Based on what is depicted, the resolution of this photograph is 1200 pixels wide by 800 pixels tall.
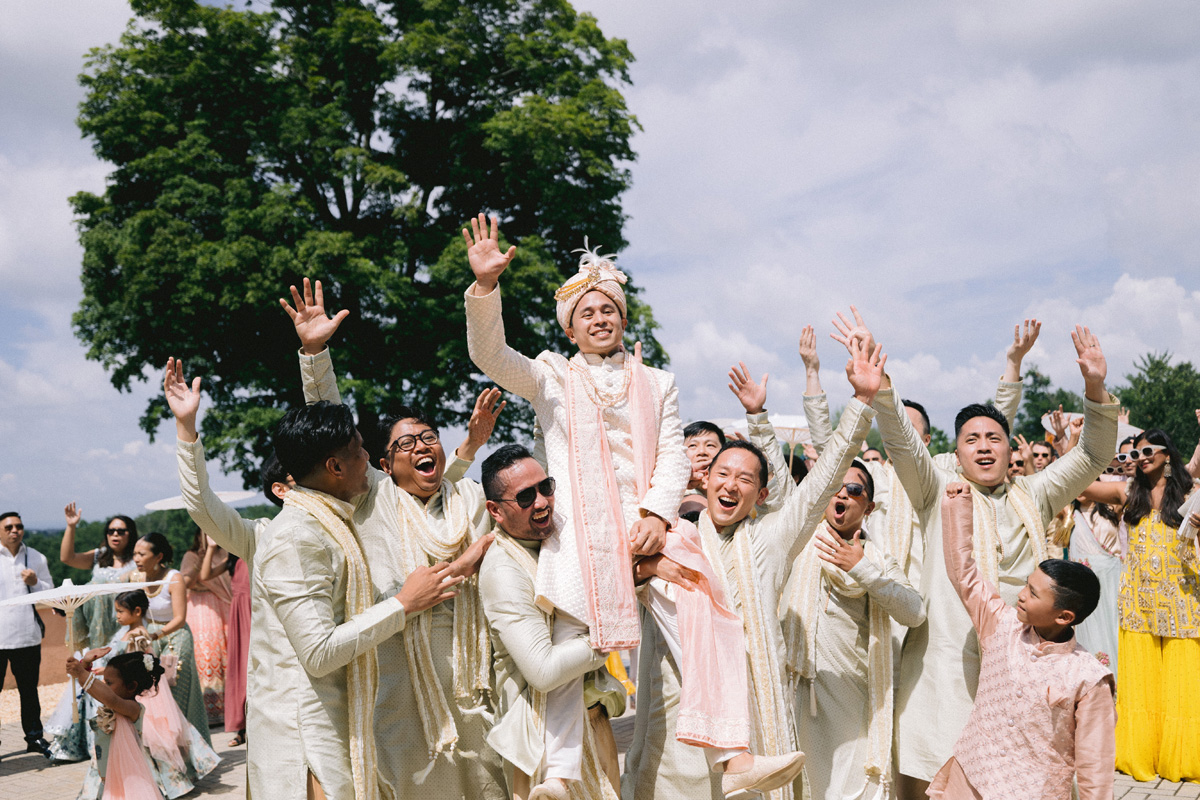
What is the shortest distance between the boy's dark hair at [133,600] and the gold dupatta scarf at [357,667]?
191 inches

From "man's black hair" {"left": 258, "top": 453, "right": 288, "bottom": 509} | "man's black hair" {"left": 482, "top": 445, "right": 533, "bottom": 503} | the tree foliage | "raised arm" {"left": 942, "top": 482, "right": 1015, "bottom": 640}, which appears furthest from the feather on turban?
the tree foliage

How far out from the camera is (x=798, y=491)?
4094 millimetres

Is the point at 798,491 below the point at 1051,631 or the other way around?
the other way around

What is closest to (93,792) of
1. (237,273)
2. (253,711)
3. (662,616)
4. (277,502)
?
(277,502)

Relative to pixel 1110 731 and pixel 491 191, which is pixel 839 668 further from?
pixel 491 191

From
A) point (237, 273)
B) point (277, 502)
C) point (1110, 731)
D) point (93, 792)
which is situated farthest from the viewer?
point (237, 273)

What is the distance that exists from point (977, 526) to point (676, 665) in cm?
175

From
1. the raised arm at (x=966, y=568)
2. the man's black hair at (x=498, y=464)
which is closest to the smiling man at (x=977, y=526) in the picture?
the raised arm at (x=966, y=568)

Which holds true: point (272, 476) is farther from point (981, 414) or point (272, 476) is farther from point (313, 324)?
point (981, 414)

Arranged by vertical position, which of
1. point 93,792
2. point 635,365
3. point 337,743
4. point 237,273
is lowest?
point 93,792

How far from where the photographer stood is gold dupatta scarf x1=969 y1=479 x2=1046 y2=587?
4.50m

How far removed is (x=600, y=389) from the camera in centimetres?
388

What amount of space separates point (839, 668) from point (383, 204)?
14.1 m

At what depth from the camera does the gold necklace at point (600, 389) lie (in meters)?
3.86
